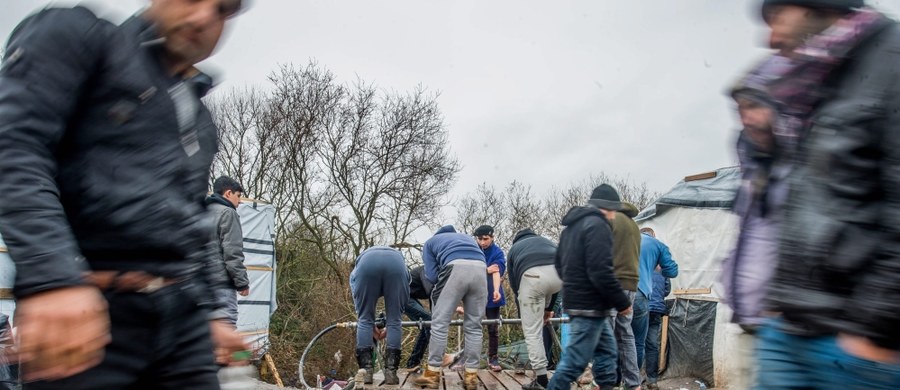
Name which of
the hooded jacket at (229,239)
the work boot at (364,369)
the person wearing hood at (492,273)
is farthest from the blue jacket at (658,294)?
the hooded jacket at (229,239)

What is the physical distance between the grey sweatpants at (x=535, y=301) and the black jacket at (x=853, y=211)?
5459 millimetres

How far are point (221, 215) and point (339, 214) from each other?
11.5m

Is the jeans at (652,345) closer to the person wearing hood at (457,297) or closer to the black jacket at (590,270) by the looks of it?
the person wearing hood at (457,297)

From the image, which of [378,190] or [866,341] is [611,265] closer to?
[866,341]

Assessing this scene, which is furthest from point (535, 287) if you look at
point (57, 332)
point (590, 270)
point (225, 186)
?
point (57, 332)

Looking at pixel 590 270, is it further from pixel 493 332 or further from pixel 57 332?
pixel 57 332

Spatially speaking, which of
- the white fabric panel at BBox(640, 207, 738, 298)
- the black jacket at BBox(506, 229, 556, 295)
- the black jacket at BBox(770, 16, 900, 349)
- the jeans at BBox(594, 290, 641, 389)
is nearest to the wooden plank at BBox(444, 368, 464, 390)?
the black jacket at BBox(506, 229, 556, 295)

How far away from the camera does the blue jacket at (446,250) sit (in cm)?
650

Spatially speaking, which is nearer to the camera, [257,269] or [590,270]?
[590,270]

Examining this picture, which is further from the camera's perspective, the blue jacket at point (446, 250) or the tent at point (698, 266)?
the tent at point (698, 266)

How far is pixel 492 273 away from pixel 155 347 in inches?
281

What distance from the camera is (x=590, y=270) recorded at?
202 inches

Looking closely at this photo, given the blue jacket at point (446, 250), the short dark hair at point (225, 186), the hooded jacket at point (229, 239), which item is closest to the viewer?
the hooded jacket at point (229, 239)

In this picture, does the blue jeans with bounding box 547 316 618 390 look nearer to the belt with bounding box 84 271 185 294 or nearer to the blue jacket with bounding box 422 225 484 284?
the blue jacket with bounding box 422 225 484 284
